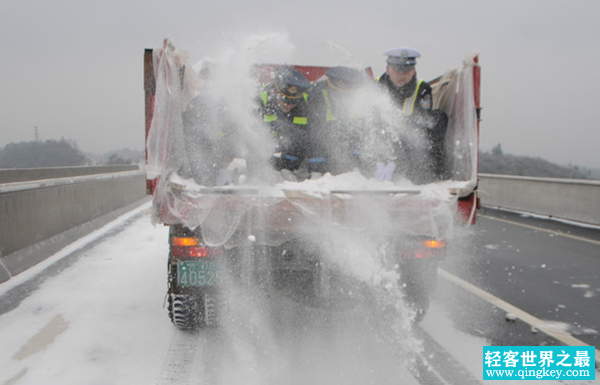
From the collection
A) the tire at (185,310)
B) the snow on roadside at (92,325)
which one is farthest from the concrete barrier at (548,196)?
the tire at (185,310)

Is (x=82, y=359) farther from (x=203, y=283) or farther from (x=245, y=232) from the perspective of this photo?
(x=245, y=232)

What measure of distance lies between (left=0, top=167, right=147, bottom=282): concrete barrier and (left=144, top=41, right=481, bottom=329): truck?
2.89 meters

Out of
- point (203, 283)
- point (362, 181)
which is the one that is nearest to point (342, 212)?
point (362, 181)

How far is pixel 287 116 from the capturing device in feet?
16.3

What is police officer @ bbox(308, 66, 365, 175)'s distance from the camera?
186 inches

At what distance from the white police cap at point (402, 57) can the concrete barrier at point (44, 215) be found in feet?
11.4

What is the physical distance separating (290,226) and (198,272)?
2.59ft

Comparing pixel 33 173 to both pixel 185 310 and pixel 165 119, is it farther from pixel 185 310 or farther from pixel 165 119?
pixel 165 119

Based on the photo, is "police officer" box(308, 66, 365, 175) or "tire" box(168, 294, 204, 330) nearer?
"tire" box(168, 294, 204, 330)

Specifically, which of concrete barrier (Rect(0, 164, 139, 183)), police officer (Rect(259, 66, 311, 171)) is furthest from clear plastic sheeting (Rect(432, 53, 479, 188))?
concrete barrier (Rect(0, 164, 139, 183))

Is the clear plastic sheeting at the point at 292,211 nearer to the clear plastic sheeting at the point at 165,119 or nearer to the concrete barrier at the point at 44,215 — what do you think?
the clear plastic sheeting at the point at 165,119

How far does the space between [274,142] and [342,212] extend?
51.7 inches

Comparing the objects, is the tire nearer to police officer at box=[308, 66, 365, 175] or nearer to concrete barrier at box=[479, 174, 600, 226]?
police officer at box=[308, 66, 365, 175]

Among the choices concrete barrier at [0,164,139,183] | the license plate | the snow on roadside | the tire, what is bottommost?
the snow on roadside
